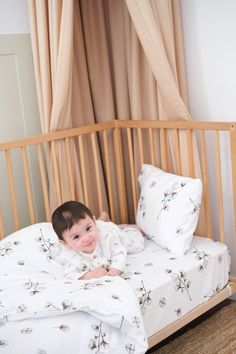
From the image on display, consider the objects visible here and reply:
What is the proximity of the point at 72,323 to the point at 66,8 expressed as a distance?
145 cm

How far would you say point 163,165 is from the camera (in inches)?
107

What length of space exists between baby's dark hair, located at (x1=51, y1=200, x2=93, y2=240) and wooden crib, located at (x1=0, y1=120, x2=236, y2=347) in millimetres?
370

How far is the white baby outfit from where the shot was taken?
2266 mm

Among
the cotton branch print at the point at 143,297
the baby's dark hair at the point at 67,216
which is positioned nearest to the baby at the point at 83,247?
the baby's dark hair at the point at 67,216

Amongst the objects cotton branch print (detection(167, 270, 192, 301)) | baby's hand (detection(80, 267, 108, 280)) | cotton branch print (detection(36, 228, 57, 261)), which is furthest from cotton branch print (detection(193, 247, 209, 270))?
cotton branch print (detection(36, 228, 57, 261))

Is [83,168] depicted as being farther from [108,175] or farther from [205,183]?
[205,183]

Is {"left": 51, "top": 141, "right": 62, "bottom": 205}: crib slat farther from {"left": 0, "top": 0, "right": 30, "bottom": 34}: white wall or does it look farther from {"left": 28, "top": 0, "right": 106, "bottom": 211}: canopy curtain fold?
{"left": 0, "top": 0, "right": 30, "bottom": 34}: white wall

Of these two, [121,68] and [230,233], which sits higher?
[121,68]

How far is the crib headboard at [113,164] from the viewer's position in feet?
8.30

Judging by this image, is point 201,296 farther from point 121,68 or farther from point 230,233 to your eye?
point 121,68

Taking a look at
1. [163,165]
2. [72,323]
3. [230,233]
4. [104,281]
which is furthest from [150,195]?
[72,323]

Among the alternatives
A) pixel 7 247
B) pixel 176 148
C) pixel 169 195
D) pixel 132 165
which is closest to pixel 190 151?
pixel 176 148

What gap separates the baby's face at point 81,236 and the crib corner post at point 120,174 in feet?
2.19

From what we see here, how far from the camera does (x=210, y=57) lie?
8.32 ft
